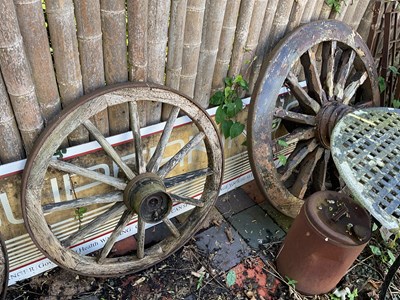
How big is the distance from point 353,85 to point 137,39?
7.22ft

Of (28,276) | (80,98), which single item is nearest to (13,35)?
(80,98)

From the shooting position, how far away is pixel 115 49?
2.06 metres

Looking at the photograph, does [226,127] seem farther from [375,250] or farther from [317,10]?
[375,250]

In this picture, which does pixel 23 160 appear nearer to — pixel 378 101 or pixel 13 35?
pixel 13 35

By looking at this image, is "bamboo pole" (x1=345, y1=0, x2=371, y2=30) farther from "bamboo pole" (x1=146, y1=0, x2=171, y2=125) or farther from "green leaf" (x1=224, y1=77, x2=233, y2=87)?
"bamboo pole" (x1=146, y1=0, x2=171, y2=125)

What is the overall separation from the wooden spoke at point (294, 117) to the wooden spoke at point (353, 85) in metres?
0.48

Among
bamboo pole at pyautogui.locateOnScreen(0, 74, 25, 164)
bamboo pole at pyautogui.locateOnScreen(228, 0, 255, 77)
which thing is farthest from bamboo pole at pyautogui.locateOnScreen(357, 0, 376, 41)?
bamboo pole at pyautogui.locateOnScreen(0, 74, 25, 164)

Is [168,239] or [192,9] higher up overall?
[192,9]

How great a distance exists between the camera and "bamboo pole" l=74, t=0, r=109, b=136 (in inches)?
72.2

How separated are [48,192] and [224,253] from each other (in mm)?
1509

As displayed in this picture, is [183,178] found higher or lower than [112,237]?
higher

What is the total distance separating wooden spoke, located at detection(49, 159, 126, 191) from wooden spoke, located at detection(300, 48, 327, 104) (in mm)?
1841

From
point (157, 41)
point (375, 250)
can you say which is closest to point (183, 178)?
point (157, 41)

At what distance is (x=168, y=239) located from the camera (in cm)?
273
